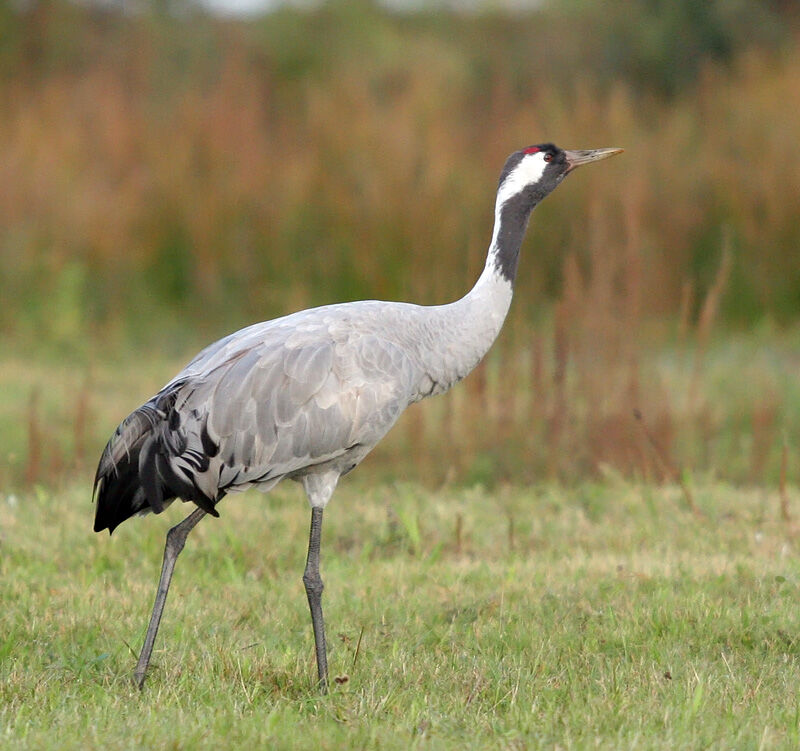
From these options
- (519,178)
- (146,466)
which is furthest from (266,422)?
(519,178)

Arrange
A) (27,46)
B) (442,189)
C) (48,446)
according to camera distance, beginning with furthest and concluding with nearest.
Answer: (27,46)
(442,189)
(48,446)

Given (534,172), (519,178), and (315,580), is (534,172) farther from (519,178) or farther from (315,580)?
(315,580)

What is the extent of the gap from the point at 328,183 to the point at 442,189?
3.52ft

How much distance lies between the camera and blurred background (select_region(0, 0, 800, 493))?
305 inches

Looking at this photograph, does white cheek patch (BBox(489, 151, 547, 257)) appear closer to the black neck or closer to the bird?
the black neck

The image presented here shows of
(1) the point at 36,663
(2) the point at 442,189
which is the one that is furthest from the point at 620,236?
(1) the point at 36,663

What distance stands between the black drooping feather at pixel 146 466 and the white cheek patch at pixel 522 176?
4.75ft

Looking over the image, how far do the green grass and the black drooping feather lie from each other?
1.60ft

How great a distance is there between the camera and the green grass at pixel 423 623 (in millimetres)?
3742

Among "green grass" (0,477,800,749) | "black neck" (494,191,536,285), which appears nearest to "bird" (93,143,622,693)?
"green grass" (0,477,800,749)

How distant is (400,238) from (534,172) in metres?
5.20

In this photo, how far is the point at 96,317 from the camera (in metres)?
10.8

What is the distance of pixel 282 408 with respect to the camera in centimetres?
444

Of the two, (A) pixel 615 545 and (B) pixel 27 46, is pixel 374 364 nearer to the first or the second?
(A) pixel 615 545
